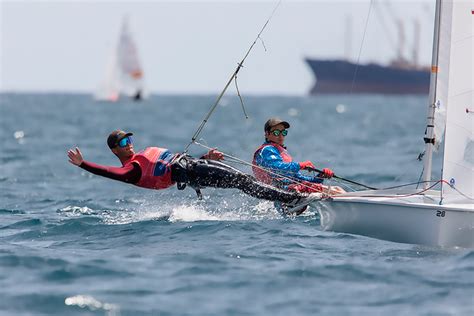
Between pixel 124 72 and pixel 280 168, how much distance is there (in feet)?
206

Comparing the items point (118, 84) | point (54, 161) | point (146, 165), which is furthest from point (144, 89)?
point (146, 165)

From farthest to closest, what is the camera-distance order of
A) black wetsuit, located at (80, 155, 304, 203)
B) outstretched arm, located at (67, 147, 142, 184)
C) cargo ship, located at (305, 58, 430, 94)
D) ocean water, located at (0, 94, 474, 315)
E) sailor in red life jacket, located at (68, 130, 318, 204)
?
cargo ship, located at (305, 58, 430, 94) < black wetsuit, located at (80, 155, 304, 203) < sailor in red life jacket, located at (68, 130, 318, 204) < outstretched arm, located at (67, 147, 142, 184) < ocean water, located at (0, 94, 474, 315)

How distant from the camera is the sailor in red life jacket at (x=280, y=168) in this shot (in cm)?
1020

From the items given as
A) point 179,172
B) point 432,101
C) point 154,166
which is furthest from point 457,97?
point 154,166

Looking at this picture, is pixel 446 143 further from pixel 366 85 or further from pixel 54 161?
pixel 366 85

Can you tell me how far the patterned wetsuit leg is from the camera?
10.1 metres

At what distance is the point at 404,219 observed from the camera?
8.98 meters

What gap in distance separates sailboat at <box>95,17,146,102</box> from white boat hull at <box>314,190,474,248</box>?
2409 inches

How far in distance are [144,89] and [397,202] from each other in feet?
236

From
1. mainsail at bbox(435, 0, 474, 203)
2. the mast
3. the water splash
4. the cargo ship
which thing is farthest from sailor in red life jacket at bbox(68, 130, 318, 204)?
the cargo ship

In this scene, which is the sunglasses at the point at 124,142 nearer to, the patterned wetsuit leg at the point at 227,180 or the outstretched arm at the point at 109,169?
the outstretched arm at the point at 109,169

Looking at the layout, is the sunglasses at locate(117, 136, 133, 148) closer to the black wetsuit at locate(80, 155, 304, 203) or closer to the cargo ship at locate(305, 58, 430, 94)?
the black wetsuit at locate(80, 155, 304, 203)

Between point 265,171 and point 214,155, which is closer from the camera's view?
point 265,171

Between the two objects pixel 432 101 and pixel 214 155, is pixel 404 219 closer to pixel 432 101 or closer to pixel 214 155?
pixel 432 101
